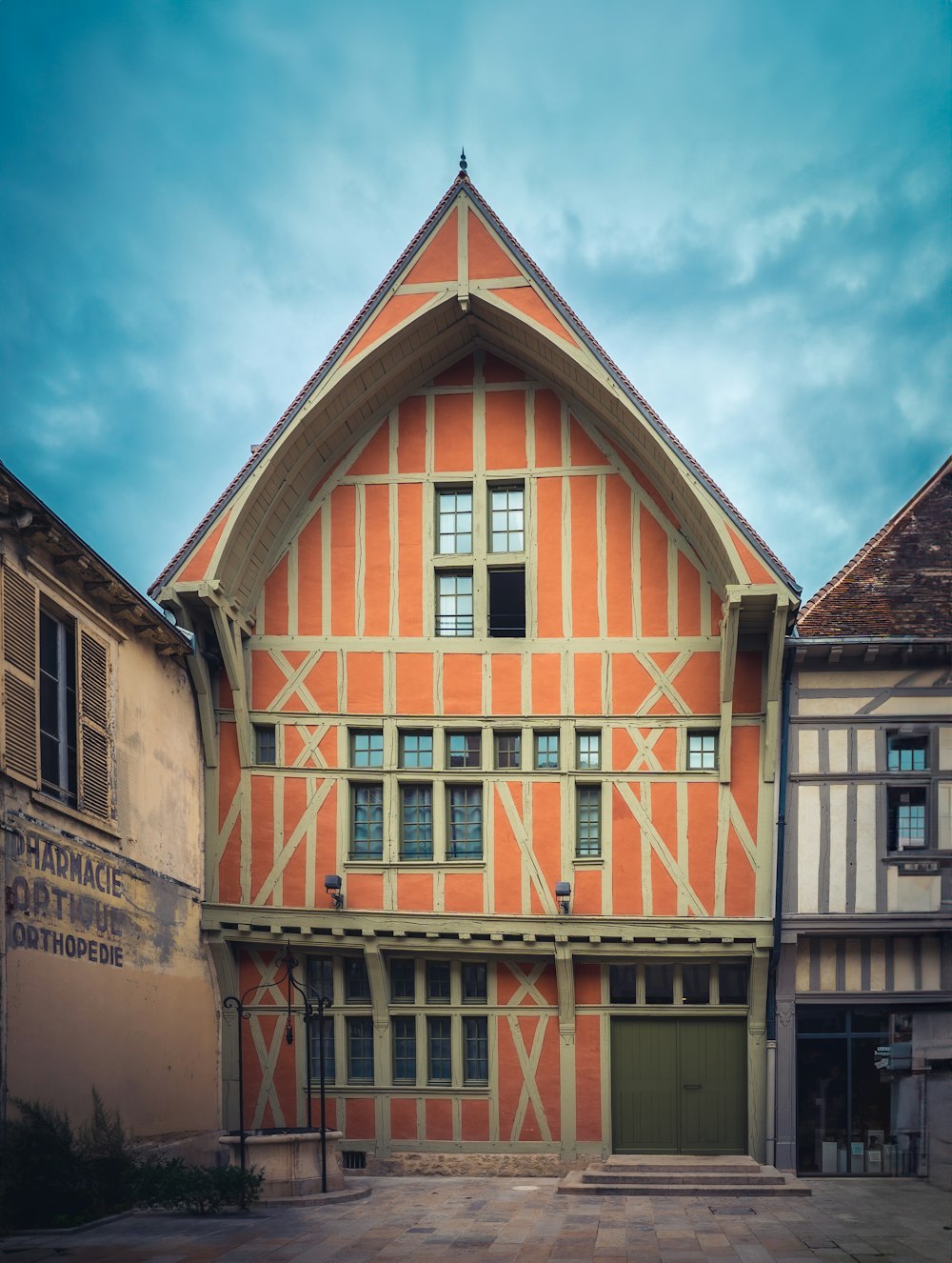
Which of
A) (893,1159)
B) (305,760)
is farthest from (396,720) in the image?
(893,1159)

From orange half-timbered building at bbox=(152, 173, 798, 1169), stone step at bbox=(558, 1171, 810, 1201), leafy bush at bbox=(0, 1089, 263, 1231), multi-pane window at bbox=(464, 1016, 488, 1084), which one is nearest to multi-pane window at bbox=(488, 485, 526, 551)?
orange half-timbered building at bbox=(152, 173, 798, 1169)

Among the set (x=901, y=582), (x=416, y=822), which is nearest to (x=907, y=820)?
(x=901, y=582)

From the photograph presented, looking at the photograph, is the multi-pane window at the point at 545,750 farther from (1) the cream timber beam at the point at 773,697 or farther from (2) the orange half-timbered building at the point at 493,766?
(1) the cream timber beam at the point at 773,697

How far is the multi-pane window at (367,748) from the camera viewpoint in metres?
18.7

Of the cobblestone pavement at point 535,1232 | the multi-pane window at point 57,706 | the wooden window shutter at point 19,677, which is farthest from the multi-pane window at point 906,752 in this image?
the wooden window shutter at point 19,677

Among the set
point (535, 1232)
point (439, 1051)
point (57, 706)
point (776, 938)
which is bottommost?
point (535, 1232)

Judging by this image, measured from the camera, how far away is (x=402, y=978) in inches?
731

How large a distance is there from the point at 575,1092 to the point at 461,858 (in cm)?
358

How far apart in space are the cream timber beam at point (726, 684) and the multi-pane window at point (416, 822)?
4.13m

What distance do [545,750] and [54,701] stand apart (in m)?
7.03

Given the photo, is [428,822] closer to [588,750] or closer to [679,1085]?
[588,750]

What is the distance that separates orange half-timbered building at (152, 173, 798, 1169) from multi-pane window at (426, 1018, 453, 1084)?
1.2 inches

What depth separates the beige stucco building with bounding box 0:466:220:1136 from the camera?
13.1 m

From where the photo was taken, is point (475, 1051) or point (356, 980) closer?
point (475, 1051)
